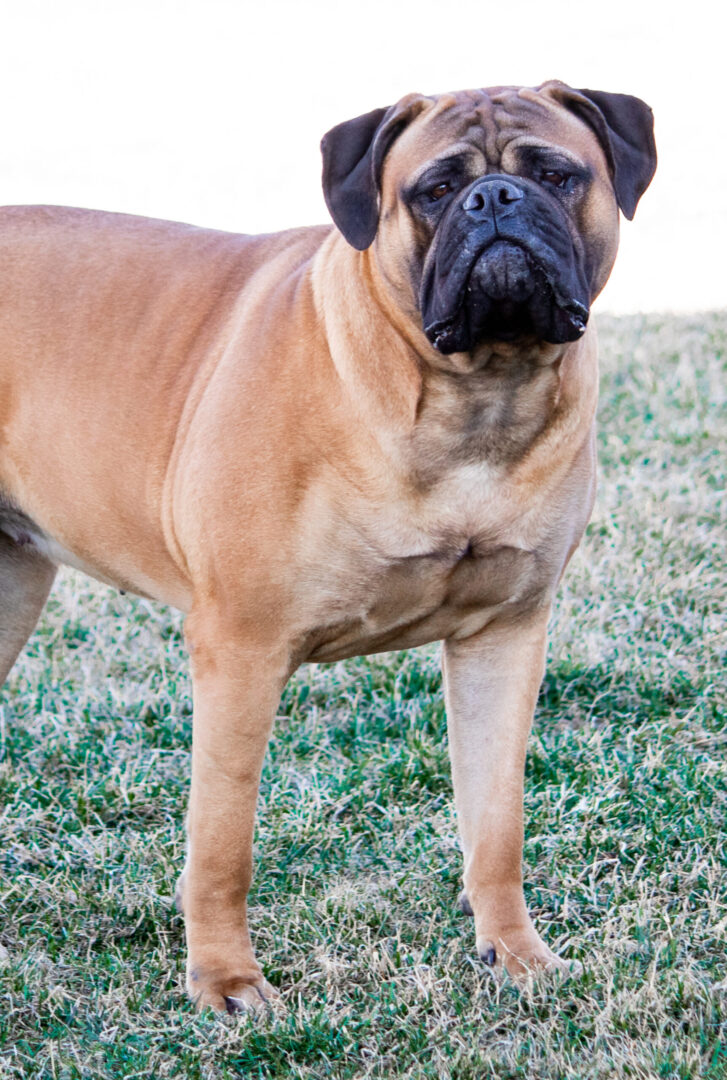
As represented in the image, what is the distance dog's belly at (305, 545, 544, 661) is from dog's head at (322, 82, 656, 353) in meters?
0.42

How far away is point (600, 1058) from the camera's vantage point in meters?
2.43

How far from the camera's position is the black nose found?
2387 millimetres

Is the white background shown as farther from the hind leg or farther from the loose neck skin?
the loose neck skin

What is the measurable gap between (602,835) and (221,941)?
95 centimetres

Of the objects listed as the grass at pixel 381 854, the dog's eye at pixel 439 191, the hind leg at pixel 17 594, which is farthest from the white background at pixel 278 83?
the dog's eye at pixel 439 191

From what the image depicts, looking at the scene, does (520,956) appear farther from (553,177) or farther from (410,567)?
(553,177)

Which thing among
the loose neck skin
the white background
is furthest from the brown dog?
the white background

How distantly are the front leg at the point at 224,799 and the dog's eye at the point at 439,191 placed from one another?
0.89m

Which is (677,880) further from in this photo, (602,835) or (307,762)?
(307,762)

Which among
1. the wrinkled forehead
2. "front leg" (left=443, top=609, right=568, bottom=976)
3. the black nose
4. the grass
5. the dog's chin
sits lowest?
the grass

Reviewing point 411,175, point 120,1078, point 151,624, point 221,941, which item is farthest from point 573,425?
point 151,624

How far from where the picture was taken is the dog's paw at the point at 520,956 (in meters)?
2.76

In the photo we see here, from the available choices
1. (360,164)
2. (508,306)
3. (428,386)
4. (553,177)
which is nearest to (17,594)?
(428,386)

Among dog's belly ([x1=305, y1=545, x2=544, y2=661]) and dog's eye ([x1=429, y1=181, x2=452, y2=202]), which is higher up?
dog's eye ([x1=429, y1=181, x2=452, y2=202])
